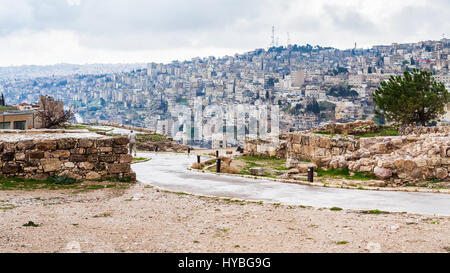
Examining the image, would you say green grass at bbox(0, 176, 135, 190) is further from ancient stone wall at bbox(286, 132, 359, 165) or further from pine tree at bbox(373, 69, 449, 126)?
pine tree at bbox(373, 69, 449, 126)

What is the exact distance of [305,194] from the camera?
1061 cm

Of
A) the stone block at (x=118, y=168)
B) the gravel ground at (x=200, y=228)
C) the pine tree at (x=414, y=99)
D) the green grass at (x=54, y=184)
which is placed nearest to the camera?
the gravel ground at (x=200, y=228)

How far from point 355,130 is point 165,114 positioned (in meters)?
141

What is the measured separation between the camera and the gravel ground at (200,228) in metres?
5.97

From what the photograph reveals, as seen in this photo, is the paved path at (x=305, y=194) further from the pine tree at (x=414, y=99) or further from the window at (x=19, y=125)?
the window at (x=19, y=125)

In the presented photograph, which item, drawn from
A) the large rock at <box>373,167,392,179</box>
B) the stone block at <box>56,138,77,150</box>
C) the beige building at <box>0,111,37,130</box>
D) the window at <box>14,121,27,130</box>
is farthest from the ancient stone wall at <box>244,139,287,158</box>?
the window at <box>14,121,27,130</box>

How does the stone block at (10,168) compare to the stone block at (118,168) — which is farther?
the stone block at (118,168)

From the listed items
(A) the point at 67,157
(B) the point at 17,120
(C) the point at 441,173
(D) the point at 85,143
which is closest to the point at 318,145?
(C) the point at 441,173

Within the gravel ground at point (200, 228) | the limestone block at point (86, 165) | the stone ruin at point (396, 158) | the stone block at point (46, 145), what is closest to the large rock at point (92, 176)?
the limestone block at point (86, 165)

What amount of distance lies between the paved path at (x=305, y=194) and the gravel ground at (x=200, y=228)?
2.57 feet

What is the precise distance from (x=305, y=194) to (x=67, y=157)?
20.3ft
